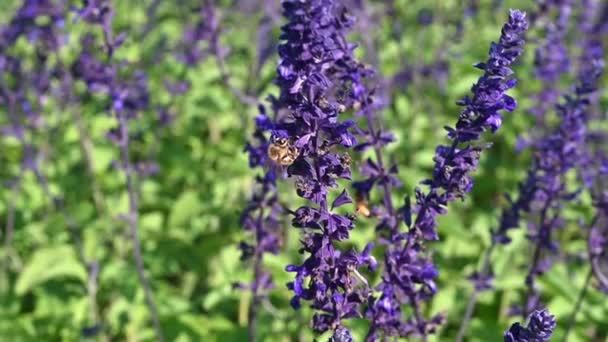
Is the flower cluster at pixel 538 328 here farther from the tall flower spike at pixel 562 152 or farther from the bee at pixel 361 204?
the tall flower spike at pixel 562 152

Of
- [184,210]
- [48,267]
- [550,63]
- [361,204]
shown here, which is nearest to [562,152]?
[361,204]

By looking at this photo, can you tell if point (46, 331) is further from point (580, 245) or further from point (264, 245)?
point (580, 245)

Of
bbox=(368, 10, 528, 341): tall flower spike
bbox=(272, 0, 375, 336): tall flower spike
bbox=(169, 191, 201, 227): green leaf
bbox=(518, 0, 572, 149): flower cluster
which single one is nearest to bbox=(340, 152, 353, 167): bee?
bbox=(272, 0, 375, 336): tall flower spike

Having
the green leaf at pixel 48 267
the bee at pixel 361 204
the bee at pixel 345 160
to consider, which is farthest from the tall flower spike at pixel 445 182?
the green leaf at pixel 48 267

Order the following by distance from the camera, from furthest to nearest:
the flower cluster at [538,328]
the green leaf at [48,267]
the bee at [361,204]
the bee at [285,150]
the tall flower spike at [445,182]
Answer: the green leaf at [48,267] < the bee at [361,204] < the tall flower spike at [445,182] < the bee at [285,150] < the flower cluster at [538,328]

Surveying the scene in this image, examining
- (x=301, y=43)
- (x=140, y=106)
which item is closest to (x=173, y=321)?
(x=140, y=106)

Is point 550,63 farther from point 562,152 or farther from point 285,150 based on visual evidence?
point 285,150
